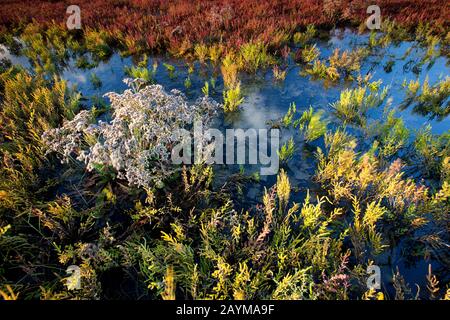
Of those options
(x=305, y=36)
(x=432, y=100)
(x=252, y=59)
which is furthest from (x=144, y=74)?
(x=432, y=100)

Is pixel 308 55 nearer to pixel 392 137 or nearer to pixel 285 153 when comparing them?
pixel 392 137

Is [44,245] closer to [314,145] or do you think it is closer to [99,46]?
[314,145]

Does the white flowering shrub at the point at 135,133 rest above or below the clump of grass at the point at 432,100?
below

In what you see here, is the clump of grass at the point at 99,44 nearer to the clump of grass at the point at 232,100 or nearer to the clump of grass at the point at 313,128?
the clump of grass at the point at 232,100

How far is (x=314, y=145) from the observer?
4297 mm

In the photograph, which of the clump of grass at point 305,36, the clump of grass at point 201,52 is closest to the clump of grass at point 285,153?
the clump of grass at point 201,52

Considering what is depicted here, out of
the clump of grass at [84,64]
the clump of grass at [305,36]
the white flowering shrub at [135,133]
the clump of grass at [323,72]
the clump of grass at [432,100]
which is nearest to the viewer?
the white flowering shrub at [135,133]

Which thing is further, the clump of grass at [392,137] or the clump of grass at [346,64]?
the clump of grass at [346,64]

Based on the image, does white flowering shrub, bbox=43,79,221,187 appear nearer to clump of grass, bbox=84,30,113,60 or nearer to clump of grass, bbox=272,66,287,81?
clump of grass, bbox=272,66,287,81

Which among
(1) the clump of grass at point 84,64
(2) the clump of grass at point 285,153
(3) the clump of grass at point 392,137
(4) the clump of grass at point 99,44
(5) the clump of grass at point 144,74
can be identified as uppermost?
(4) the clump of grass at point 99,44

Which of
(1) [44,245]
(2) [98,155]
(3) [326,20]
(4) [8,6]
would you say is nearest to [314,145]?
(2) [98,155]

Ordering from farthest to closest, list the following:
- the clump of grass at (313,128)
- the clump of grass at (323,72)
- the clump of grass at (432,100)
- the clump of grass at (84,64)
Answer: the clump of grass at (84,64)
the clump of grass at (323,72)
the clump of grass at (432,100)
the clump of grass at (313,128)

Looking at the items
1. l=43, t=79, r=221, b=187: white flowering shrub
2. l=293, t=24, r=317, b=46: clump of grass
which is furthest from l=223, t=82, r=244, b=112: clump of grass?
l=293, t=24, r=317, b=46: clump of grass
